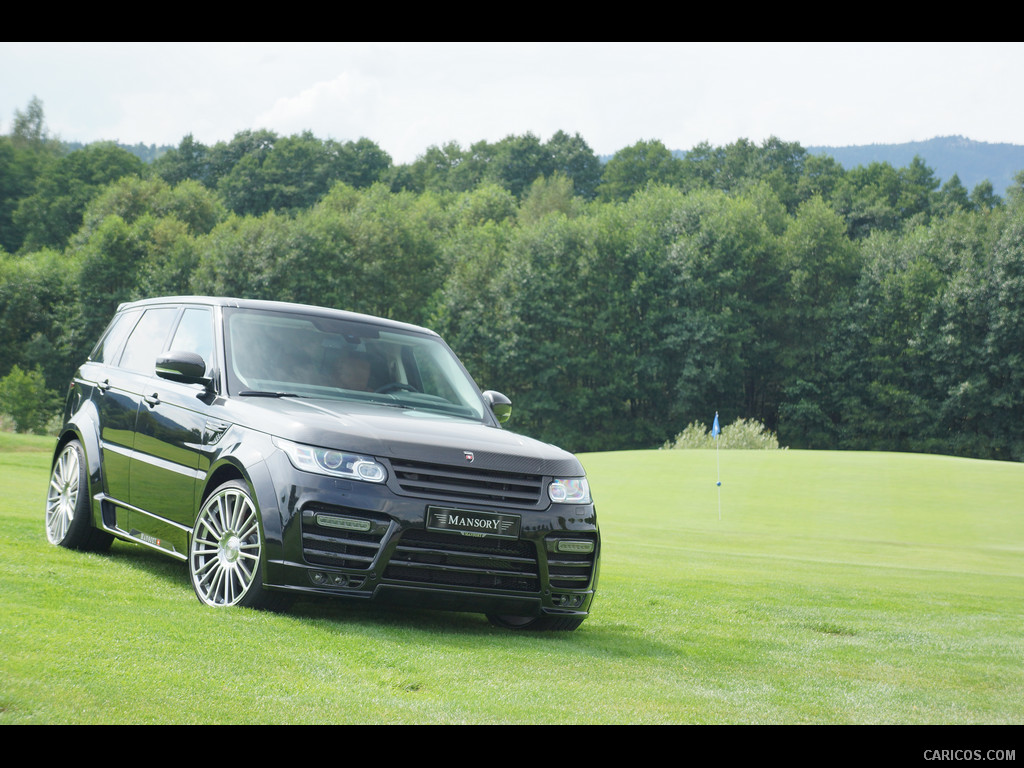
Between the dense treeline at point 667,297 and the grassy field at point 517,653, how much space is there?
51.8 meters

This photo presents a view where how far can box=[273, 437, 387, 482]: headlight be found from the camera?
627 centimetres

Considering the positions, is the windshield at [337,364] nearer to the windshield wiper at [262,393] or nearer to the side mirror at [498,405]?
the windshield wiper at [262,393]

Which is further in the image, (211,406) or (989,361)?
(989,361)

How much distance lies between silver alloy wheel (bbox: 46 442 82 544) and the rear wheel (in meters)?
3.79

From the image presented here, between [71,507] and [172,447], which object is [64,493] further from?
[172,447]

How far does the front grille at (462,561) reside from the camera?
20.8ft

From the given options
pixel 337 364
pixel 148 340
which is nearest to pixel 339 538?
pixel 337 364

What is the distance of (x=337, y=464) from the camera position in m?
6.29

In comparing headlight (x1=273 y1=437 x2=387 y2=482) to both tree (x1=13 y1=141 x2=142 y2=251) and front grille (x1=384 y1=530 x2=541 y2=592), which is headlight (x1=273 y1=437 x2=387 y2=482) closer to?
front grille (x1=384 y1=530 x2=541 y2=592)

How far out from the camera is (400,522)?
627 centimetres

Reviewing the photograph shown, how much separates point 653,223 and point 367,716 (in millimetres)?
71409

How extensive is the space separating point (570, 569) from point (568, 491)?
506 mm

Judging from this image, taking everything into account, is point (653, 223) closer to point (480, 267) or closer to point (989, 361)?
point (480, 267)
